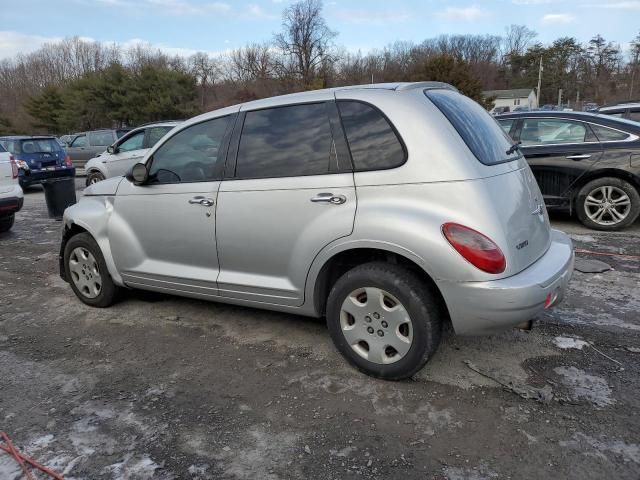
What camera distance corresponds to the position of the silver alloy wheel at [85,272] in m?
4.49

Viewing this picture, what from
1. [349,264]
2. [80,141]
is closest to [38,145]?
[80,141]

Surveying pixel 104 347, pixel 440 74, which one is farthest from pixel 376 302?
pixel 440 74

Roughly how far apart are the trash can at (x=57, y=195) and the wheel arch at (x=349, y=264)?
8056 millimetres

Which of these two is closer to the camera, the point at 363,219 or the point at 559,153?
the point at 363,219

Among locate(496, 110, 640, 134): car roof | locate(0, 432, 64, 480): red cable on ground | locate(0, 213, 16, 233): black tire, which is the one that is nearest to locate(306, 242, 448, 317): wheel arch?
locate(0, 432, 64, 480): red cable on ground

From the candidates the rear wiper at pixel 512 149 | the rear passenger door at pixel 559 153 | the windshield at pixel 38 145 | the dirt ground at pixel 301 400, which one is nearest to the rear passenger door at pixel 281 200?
the dirt ground at pixel 301 400

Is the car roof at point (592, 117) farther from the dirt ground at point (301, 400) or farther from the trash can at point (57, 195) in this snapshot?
the trash can at point (57, 195)

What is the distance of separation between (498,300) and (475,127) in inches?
46.8

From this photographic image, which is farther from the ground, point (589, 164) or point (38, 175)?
point (589, 164)

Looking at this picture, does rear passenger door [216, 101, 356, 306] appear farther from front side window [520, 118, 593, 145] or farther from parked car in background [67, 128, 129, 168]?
parked car in background [67, 128, 129, 168]

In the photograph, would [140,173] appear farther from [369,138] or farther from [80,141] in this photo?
[80,141]

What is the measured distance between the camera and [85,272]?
4.58 metres

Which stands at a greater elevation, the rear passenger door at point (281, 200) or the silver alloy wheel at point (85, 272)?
the rear passenger door at point (281, 200)

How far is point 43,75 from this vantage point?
72188 millimetres
